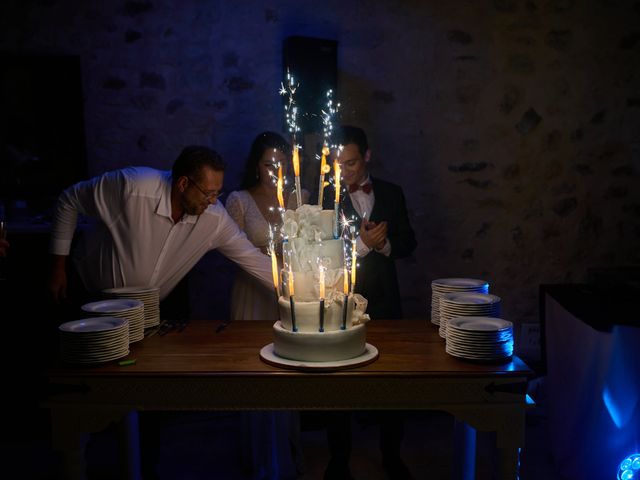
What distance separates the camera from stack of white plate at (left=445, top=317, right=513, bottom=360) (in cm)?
211

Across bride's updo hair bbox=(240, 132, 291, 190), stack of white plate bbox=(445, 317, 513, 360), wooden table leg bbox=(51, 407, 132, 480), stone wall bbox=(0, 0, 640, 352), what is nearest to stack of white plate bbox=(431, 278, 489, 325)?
stack of white plate bbox=(445, 317, 513, 360)

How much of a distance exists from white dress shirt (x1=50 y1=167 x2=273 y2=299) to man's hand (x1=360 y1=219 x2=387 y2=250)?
565mm

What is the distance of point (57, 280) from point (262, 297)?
1.14 m

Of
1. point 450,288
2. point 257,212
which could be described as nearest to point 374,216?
point 257,212

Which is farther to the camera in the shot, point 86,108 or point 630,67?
point 630,67

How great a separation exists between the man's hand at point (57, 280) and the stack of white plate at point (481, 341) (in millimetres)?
2127

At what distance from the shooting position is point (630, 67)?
475 cm

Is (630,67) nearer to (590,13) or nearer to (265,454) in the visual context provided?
(590,13)

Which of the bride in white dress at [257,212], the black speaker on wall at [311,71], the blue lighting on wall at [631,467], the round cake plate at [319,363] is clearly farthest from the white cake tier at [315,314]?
the black speaker on wall at [311,71]

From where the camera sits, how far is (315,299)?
2.14 m

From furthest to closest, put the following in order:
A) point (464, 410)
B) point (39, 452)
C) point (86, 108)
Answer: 1. point (86, 108)
2. point (39, 452)
3. point (464, 410)

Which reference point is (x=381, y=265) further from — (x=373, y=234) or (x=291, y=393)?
(x=291, y=393)

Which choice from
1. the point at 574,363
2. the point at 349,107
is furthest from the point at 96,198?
the point at 574,363

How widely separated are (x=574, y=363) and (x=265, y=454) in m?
1.72
